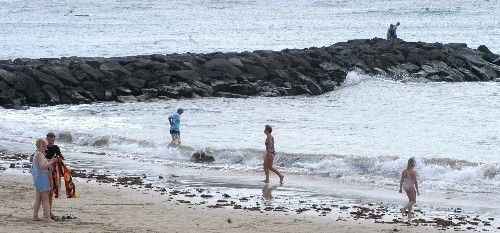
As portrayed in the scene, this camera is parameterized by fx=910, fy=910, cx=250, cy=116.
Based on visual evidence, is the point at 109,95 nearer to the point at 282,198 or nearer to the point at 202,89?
the point at 202,89

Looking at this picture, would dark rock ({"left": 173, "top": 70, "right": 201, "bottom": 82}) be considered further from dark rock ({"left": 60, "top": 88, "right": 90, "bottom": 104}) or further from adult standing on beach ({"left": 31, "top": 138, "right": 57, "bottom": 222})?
adult standing on beach ({"left": 31, "top": 138, "right": 57, "bottom": 222})

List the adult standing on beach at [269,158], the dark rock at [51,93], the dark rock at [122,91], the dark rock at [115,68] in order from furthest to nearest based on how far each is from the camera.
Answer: the dark rock at [115,68] < the dark rock at [122,91] < the dark rock at [51,93] < the adult standing on beach at [269,158]

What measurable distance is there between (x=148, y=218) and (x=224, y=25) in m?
76.3

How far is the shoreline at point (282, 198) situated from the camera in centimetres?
1389

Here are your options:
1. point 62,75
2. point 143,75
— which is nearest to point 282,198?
point 62,75

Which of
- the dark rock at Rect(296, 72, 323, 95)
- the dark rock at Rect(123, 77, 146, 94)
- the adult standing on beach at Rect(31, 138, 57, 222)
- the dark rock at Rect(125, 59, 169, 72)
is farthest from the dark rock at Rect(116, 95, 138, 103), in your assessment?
the adult standing on beach at Rect(31, 138, 57, 222)

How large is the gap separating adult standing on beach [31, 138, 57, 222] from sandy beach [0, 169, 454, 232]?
0.69ft

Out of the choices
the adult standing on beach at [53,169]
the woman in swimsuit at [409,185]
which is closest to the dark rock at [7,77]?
the adult standing on beach at [53,169]

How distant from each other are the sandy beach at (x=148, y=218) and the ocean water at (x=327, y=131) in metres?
4.53

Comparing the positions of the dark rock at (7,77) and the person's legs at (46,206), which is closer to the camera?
the person's legs at (46,206)

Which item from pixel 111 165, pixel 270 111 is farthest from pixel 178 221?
pixel 270 111

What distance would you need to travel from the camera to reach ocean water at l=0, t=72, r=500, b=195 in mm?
19641

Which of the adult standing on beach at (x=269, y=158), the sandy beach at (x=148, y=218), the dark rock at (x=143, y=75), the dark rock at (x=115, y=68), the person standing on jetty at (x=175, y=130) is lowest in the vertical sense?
the sandy beach at (x=148, y=218)

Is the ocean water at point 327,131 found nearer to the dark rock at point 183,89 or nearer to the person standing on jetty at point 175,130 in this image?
the person standing on jetty at point 175,130
